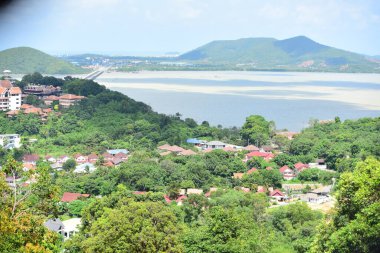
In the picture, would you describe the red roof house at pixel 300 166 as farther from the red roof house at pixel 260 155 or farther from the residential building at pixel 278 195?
the residential building at pixel 278 195

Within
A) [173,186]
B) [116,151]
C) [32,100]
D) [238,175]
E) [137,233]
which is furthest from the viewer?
[32,100]

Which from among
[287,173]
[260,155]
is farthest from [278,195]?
[260,155]

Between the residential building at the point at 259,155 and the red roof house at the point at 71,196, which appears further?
the residential building at the point at 259,155

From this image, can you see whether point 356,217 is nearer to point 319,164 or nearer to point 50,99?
point 319,164

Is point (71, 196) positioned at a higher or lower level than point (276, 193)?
higher

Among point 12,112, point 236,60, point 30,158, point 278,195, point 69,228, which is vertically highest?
point 236,60

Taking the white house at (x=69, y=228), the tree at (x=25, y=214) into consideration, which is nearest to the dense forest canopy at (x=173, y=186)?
the tree at (x=25, y=214)

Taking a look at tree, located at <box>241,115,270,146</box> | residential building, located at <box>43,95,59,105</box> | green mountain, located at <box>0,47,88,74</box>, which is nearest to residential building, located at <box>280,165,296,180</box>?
tree, located at <box>241,115,270,146</box>
